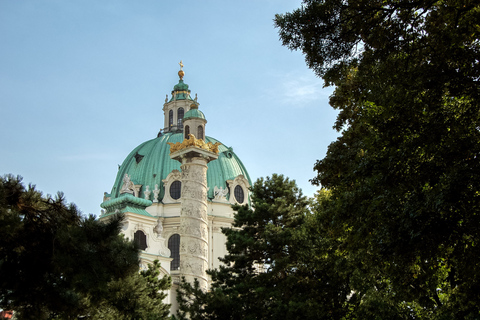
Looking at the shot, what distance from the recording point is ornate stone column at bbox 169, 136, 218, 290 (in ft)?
103

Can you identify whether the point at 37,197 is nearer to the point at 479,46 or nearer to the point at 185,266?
the point at 479,46

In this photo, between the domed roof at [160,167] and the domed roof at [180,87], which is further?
the domed roof at [180,87]

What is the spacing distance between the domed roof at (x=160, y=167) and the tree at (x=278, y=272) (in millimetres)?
26517

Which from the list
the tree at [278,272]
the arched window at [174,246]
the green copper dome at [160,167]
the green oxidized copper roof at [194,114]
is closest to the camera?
the tree at [278,272]

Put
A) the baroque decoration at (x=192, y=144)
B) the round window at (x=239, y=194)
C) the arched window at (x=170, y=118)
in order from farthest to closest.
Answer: the arched window at (x=170, y=118), the round window at (x=239, y=194), the baroque decoration at (x=192, y=144)

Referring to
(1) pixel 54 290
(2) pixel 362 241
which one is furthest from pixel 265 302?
(1) pixel 54 290

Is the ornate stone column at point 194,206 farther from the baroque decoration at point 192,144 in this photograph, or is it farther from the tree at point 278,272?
the tree at point 278,272

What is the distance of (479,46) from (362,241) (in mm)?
4588

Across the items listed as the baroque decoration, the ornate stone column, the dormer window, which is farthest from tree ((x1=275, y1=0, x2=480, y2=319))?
the dormer window

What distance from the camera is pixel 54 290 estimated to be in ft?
38.1

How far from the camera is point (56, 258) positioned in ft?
36.2

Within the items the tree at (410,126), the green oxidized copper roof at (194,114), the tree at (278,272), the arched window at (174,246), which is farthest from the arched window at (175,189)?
the tree at (410,126)

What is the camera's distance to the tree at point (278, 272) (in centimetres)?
2180

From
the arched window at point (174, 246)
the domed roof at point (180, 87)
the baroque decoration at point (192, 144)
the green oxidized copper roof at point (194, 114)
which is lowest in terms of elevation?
the baroque decoration at point (192, 144)
